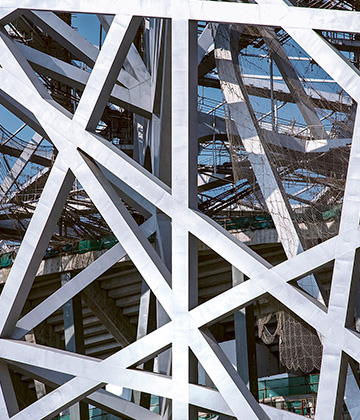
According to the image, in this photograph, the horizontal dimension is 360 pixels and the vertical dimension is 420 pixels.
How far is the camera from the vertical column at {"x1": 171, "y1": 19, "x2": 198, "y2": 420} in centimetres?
827

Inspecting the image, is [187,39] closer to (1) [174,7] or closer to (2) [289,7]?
(1) [174,7]

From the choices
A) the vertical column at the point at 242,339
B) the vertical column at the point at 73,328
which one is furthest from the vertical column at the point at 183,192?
the vertical column at the point at 73,328

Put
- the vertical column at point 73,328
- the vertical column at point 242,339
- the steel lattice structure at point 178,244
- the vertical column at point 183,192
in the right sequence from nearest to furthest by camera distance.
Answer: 1. the steel lattice structure at point 178,244
2. the vertical column at point 183,192
3. the vertical column at point 242,339
4. the vertical column at point 73,328

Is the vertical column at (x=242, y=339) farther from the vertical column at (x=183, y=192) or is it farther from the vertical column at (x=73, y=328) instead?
the vertical column at (x=183, y=192)

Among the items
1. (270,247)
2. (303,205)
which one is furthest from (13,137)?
(303,205)

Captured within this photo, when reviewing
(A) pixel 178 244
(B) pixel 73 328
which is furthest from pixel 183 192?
(B) pixel 73 328

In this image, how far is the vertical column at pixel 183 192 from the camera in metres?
8.27

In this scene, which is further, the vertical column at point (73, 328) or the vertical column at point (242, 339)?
the vertical column at point (73, 328)

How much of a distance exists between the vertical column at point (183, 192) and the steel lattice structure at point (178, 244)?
0.01 meters

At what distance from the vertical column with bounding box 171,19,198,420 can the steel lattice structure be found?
0.04 ft

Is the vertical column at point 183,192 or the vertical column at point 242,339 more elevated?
the vertical column at point 183,192

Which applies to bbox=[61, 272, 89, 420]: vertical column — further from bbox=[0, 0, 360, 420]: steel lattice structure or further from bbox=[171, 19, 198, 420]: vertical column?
bbox=[171, 19, 198, 420]: vertical column

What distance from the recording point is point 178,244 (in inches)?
335

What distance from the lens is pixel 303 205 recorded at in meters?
15.9
